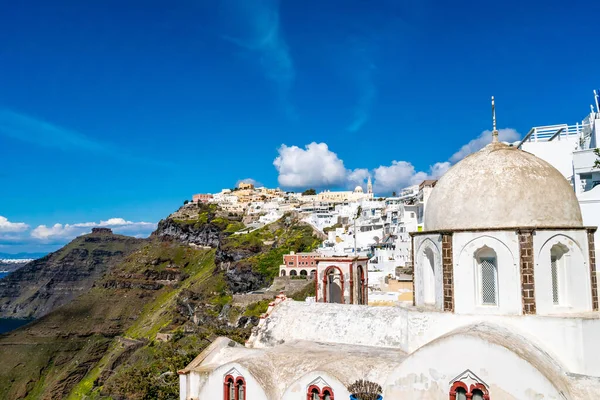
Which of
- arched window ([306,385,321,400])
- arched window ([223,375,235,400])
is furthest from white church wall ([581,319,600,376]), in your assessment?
arched window ([223,375,235,400])

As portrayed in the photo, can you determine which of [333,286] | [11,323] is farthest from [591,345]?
[11,323]

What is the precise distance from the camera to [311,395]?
41.4ft

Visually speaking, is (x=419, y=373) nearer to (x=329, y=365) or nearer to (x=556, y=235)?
(x=329, y=365)

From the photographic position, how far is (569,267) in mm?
11641

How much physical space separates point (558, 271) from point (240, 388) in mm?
8966

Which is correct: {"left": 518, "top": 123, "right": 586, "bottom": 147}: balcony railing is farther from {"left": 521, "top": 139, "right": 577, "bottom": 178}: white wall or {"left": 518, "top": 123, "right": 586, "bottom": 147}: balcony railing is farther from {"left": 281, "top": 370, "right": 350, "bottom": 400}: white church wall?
{"left": 281, "top": 370, "right": 350, "bottom": 400}: white church wall

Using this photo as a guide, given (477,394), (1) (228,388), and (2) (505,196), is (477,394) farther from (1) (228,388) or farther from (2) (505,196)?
(1) (228,388)

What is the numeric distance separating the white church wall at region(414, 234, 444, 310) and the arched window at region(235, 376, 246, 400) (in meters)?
5.36

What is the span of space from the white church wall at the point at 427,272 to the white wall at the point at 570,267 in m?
2.25

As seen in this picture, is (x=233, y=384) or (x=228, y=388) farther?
(x=228, y=388)

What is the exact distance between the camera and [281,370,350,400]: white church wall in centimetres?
1218

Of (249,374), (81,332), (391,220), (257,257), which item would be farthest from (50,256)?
(249,374)

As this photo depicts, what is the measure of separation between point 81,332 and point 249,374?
95.2m

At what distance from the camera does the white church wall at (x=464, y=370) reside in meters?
9.30
